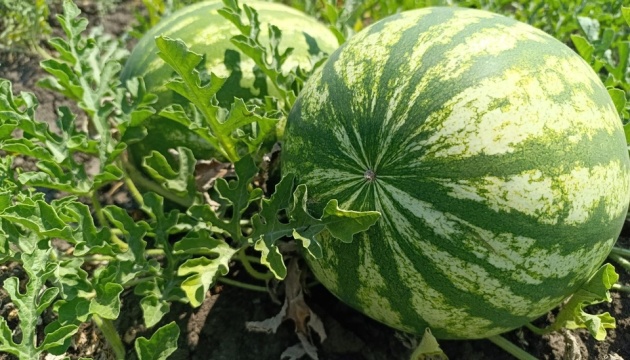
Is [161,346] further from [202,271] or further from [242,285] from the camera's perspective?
[242,285]

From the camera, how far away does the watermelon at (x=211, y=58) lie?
2.50 m

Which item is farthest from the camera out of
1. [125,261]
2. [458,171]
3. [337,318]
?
[337,318]

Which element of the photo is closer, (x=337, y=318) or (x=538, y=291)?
(x=538, y=291)

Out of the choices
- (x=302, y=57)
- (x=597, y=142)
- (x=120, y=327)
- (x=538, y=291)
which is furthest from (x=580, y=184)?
(x=120, y=327)

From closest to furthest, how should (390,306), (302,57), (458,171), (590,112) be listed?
(458,171) < (590,112) < (390,306) < (302,57)

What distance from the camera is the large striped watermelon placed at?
1.63 metres

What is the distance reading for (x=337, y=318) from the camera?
2.39 meters

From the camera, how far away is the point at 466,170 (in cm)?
162

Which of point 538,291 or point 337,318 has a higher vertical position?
point 538,291

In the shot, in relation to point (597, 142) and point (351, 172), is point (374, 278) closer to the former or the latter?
point (351, 172)

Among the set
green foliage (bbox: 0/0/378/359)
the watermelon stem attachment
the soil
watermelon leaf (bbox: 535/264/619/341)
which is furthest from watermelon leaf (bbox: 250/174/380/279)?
watermelon leaf (bbox: 535/264/619/341)

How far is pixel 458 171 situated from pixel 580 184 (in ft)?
1.13

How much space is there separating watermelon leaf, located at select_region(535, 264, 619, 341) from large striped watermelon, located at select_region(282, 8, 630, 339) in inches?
1.9

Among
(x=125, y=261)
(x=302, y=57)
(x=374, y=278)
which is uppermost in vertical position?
(x=302, y=57)
